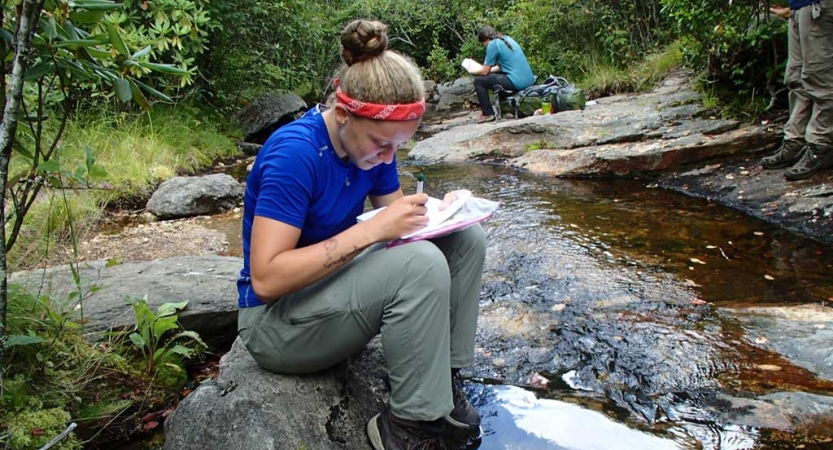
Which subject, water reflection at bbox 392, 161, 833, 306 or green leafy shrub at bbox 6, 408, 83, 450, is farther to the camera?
water reflection at bbox 392, 161, 833, 306

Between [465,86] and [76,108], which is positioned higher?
[76,108]

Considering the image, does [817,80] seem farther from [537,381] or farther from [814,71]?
[537,381]

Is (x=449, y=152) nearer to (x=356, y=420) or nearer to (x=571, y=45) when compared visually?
(x=571, y=45)

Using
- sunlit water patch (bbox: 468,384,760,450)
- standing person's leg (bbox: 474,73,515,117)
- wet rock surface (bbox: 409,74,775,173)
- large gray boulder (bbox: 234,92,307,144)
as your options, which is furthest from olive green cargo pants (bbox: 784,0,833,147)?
large gray boulder (bbox: 234,92,307,144)

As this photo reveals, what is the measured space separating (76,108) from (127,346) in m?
4.88

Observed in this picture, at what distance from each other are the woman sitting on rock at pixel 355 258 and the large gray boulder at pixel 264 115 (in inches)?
298

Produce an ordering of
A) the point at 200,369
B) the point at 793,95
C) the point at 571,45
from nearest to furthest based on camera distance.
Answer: the point at 200,369 < the point at 793,95 < the point at 571,45

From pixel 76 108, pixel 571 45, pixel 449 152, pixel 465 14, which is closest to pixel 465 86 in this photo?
pixel 465 14

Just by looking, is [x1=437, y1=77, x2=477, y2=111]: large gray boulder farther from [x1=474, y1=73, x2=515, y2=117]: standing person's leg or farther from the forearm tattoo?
the forearm tattoo

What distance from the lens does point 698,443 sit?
1.90 m

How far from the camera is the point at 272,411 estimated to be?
181 centimetres

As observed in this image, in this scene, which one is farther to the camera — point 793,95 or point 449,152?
point 449,152

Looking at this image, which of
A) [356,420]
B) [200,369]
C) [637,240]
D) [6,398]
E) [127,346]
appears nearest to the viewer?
[6,398]

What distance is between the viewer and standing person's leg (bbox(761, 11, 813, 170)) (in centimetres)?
430
